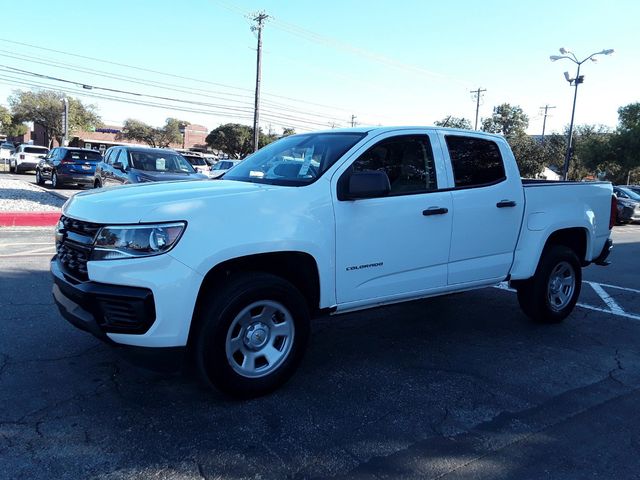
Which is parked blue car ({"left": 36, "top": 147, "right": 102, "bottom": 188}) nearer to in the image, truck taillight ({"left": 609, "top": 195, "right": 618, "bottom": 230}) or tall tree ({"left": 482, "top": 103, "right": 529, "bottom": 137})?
truck taillight ({"left": 609, "top": 195, "right": 618, "bottom": 230})

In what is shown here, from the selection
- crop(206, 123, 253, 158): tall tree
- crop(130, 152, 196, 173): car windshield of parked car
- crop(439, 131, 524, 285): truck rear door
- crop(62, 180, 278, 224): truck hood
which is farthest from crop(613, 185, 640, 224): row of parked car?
crop(206, 123, 253, 158): tall tree

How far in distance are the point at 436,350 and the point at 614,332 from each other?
226cm

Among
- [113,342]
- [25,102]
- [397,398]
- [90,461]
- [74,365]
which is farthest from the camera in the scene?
[25,102]

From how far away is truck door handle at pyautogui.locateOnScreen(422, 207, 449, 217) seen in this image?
427 centimetres

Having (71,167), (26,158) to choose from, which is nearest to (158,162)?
(71,167)

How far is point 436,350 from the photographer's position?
4.81m

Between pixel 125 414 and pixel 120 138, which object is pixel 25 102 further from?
pixel 125 414

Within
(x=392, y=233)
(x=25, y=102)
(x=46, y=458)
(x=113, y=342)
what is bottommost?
(x=46, y=458)

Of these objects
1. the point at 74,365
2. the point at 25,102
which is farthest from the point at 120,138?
the point at 74,365

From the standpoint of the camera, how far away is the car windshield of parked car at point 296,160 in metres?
4.01

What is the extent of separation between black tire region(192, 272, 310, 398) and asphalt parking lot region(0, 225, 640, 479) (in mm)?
166

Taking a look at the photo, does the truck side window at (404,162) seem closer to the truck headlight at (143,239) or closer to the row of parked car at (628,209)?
the truck headlight at (143,239)

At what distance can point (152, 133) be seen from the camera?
89.4m

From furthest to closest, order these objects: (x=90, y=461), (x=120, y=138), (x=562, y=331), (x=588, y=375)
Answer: (x=120, y=138) → (x=562, y=331) → (x=588, y=375) → (x=90, y=461)
